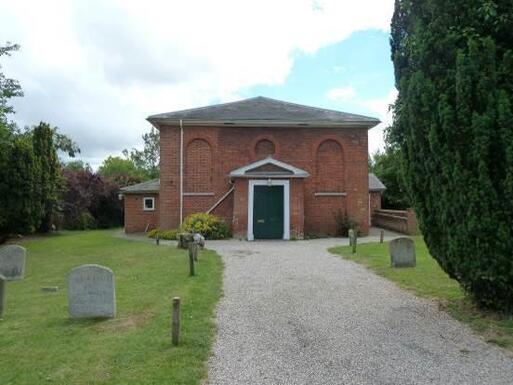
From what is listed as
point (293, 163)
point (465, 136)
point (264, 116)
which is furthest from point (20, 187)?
point (465, 136)

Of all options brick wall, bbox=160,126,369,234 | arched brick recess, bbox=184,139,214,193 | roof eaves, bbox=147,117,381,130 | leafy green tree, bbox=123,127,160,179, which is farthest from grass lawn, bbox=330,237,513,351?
leafy green tree, bbox=123,127,160,179

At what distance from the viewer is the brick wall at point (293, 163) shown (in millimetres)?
26172

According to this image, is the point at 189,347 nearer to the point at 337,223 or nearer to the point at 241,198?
the point at 241,198

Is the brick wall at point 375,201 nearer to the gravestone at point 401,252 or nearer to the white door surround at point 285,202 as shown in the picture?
the white door surround at point 285,202

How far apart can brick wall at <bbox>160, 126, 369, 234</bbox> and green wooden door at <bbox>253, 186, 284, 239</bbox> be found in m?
1.75

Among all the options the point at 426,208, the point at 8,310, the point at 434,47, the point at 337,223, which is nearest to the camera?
the point at 434,47

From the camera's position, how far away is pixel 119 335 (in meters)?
7.34

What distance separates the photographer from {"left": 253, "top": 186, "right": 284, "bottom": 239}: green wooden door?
81.4 feet

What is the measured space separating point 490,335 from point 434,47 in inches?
181

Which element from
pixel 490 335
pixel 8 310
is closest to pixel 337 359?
pixel 490 335

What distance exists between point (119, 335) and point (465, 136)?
6114mm

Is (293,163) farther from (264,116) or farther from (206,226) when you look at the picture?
(206,226)

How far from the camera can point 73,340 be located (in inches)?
282

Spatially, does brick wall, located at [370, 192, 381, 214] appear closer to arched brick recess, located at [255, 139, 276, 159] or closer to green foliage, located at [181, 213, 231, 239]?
arched brick recess, located at [255, 139, 276, 159]
